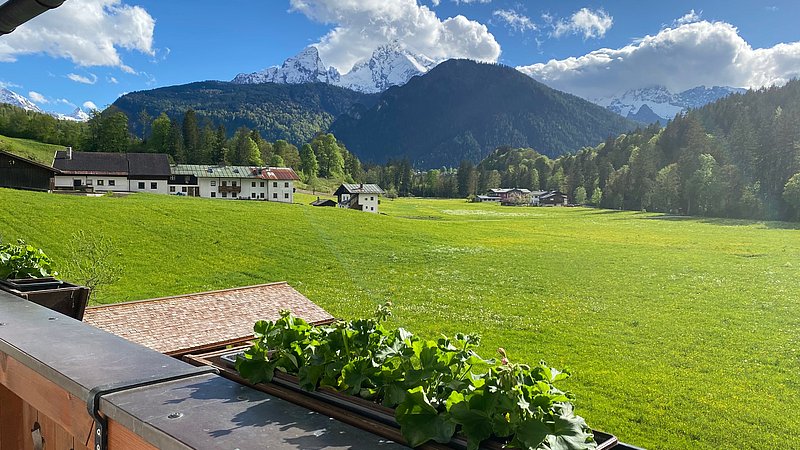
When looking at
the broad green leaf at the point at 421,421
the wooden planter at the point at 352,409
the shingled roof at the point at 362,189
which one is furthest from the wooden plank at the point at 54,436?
the shingled roof at the point at 362,189

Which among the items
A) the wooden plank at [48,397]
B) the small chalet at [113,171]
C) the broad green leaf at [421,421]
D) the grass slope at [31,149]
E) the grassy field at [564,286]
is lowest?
the grassy field at [564,286]

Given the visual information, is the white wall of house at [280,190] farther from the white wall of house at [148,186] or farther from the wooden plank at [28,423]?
the wooden plank at [28,423]

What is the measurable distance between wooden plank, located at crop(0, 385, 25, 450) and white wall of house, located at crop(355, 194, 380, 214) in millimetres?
71133

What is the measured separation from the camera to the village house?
219 ft

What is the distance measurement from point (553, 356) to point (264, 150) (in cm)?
9141

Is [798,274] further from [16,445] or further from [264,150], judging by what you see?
[264,150]

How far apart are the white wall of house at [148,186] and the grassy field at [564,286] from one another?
23622 mm

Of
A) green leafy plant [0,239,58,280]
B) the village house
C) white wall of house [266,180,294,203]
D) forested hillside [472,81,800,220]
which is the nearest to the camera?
green leafy plant [0,239,58,280]

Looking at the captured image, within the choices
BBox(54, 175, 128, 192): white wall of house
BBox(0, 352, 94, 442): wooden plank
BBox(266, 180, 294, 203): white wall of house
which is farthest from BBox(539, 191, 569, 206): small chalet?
BBox(0, 352, 94, 442): wooden plank

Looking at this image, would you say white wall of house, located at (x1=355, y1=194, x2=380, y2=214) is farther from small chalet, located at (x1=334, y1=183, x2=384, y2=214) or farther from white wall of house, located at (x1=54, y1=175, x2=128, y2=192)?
white wall of house, located at (x1=54, y1=175, x2=128, y2=192)

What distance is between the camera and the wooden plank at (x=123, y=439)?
4.35 ft

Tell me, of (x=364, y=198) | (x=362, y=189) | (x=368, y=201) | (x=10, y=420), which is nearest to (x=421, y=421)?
(x=10, y=420)

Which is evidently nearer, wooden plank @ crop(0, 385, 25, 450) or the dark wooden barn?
wooden plank @ crop(0, 385, 25, 450)

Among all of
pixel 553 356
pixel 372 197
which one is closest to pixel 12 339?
pixel 553 356
